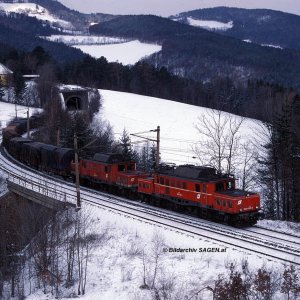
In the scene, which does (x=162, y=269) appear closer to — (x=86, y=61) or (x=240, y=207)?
(x=240, y=207)

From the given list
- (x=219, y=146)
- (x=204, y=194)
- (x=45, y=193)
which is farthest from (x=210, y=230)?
(x=45, y=193)

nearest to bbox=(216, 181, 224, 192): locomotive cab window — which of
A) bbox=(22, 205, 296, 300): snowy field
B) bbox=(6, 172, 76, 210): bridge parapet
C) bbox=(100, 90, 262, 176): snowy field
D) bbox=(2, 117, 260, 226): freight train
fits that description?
bbox=(2, 117, 260, 226): freight train

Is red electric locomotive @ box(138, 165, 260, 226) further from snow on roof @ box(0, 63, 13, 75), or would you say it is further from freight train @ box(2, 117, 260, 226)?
snow on roof @ box(0, 63, 13, 75)

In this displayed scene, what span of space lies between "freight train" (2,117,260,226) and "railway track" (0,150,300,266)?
78cm

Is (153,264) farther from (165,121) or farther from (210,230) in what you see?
(165,121)

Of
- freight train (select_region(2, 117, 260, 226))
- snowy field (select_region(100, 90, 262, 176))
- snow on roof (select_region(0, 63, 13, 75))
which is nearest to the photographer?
freight train (select_region(2, 117, 260, 226))

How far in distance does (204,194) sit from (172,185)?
3.66 metres

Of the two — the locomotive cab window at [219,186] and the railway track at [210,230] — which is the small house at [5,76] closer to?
the railway track at [210,230]

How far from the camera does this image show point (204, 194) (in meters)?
33.4

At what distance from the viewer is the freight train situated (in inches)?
1246

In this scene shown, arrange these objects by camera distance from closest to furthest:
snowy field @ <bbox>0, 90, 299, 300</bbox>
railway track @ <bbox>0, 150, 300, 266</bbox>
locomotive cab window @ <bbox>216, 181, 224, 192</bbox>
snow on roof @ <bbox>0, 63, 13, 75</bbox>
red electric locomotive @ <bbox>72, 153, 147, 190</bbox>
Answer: snowy field @ <bbox>0, 90, 299, 300</bbox>, railway track @ <bbox>0, 150, 300, 266</bbox>, locomotive cab window @ <bbox>216, 181, 224, 192</bbox>, red electric locomotive @ <bbox>72, 153, 147, 190</bbox>, snow on roof @ <bbox>0, 63, 13, 75</bbox>

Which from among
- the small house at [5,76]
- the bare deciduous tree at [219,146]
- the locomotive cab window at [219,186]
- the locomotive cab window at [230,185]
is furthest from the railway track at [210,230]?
the small house at [5,76]

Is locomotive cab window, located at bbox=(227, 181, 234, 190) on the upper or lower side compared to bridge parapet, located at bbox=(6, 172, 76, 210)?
upper

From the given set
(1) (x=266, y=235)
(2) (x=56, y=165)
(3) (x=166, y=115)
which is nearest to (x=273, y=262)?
(1) (x=266, y=235)
